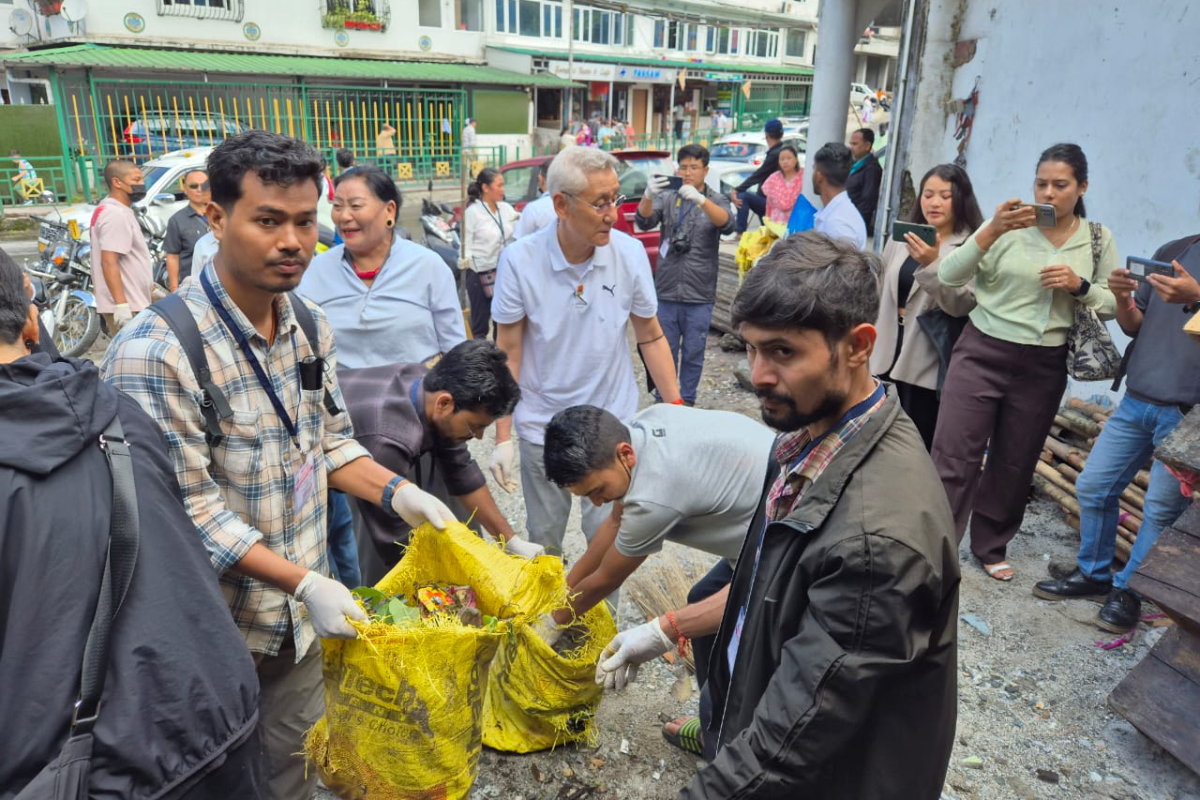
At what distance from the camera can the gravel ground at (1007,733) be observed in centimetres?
278

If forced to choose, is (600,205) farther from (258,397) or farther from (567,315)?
(258,397)

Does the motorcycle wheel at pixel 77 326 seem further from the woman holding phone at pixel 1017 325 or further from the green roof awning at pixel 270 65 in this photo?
the green roof awning at pixel 270 65

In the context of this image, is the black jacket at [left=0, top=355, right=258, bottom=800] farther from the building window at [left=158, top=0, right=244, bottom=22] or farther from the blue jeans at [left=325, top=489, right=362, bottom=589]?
the building window at [left=158, top=0, right=244, bottom=22]

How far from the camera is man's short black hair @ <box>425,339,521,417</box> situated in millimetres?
2611

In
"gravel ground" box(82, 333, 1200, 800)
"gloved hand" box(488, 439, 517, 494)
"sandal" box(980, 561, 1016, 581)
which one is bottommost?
"gravel ground" box(82, 333, 1200, 800)

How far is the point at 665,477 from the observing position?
241cm

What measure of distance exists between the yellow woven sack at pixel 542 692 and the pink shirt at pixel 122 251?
481 cm

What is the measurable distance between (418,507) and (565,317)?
1.23m

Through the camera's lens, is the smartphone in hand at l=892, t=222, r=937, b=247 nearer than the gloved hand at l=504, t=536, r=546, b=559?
No

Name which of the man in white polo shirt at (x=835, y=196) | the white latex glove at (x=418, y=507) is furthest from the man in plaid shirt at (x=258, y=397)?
the man in white polo shirt at (x=835, y=196)

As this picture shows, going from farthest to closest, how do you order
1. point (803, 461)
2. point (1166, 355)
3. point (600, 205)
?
point (1166, 355), point (600, 205), point (803, 461)

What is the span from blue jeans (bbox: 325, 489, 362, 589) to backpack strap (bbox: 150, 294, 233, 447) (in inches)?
61.5

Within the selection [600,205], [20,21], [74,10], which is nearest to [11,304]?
[600,205]

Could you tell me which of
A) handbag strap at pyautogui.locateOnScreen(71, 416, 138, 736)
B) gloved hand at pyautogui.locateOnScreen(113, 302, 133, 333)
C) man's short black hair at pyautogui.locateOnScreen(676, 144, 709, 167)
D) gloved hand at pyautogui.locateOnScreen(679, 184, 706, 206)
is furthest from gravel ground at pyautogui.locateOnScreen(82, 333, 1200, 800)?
gloved hand at pyautogui.locateOnScreen(113, 302, 133, 333)
